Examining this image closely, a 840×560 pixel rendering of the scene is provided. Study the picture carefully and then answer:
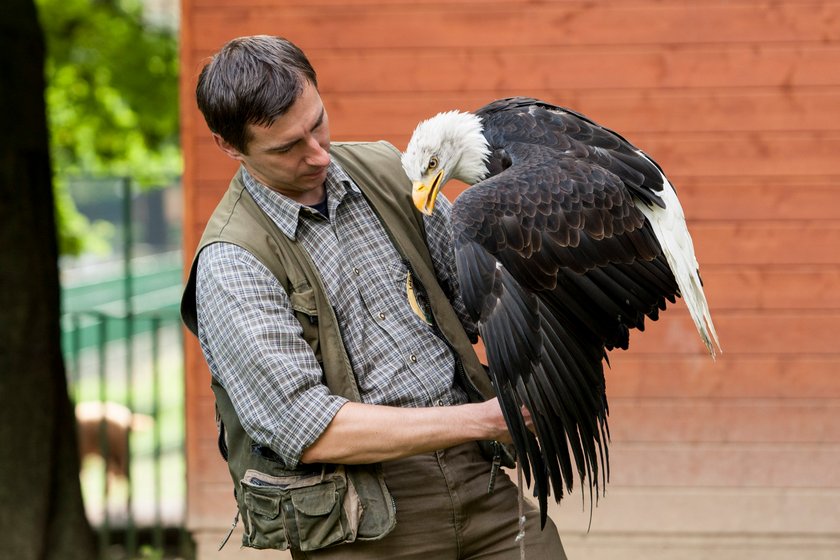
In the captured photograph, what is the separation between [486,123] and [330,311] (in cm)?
89

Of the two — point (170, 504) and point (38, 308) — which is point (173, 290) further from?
point (38, 308)

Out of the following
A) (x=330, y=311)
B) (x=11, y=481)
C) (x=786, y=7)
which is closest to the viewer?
(x=330, y=311)

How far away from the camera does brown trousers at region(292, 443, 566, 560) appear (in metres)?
2.35

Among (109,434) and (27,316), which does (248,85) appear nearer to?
(27,316)

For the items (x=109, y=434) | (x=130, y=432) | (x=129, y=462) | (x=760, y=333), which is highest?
(x=760, y=333)

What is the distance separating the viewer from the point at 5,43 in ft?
15.6

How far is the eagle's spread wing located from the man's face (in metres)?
0.34

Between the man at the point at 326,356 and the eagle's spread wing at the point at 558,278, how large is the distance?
97mm

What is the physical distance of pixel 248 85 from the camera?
2.21m

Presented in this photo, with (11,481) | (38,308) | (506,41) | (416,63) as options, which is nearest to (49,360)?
(38,308)

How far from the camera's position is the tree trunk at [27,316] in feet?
15.6

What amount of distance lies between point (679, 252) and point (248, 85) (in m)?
1.15

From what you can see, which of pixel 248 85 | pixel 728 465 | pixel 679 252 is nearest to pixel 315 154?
→ pixel 248 85

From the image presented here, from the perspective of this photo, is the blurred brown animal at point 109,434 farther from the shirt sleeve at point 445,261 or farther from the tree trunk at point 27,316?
the shirt sleeve at point 445,261
